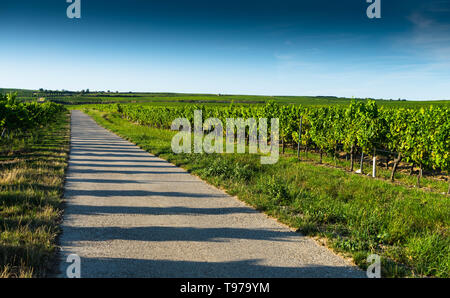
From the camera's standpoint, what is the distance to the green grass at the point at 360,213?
180 inches

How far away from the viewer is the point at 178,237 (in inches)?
204

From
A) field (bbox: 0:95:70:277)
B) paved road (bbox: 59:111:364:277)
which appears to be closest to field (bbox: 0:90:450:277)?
field (bbox: 0:95:70:277)

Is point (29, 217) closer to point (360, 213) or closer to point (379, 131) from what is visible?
point (360, 213)

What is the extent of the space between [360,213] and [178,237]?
4.01m

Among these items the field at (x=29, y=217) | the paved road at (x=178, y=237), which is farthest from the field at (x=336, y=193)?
the paved road at (x=178, y=237)

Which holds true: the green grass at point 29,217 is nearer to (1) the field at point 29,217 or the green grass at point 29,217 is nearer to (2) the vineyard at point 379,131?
(1) the field at point 29,217

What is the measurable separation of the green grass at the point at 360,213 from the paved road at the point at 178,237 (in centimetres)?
46

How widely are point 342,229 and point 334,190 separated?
10.5ft

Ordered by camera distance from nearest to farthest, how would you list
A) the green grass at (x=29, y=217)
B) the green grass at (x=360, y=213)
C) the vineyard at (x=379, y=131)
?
the green grass at (x=29, y=217) → the green grass at (x=360, y=213) → the vineyard at (x=379, y=131)

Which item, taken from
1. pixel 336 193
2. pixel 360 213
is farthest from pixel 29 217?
pixel 336 193
